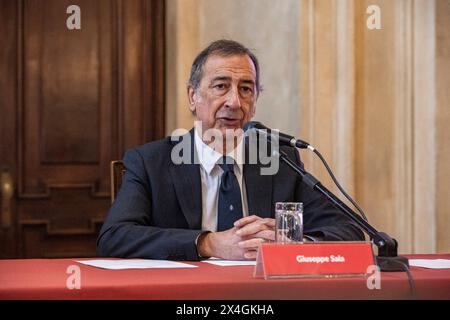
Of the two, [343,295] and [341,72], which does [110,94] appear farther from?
[343,295]

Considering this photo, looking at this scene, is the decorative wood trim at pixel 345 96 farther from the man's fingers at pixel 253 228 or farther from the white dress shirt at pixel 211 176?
the man's fingers at pixel 253 228

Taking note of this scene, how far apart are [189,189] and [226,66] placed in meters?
0.47

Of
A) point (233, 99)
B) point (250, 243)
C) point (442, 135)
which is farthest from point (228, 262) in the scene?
point (442, 135)

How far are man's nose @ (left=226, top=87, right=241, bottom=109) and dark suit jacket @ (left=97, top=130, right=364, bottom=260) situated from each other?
0.23 metres

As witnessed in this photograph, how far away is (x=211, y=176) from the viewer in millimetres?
2961

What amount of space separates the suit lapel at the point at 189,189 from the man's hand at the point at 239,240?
0.34 meters

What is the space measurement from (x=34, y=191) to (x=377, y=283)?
320cm

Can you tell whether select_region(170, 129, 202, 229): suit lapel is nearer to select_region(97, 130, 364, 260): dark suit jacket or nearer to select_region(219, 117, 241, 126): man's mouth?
select_region(97, 130, 364, 260): dark suit jacket

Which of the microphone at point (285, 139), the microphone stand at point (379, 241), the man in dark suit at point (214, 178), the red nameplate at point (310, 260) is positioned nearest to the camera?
the red nameplate at point (310, 260)

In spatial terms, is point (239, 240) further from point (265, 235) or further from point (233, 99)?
point (233, 99)

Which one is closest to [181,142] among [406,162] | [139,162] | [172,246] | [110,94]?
[139,162]

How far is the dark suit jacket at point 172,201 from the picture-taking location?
2701 millimetres

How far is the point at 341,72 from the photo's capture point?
425cm

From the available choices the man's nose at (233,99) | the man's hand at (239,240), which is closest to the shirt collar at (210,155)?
the man's nose at (233,99)
